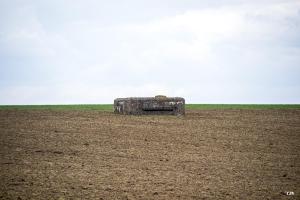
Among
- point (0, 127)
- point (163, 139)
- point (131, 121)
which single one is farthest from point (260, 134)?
point (0, 127)

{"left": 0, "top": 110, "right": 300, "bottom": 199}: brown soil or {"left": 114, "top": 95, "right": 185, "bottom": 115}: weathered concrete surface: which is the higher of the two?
{"left": 114, "top": 95, "right": 185, "bottom": 115}: weathered concrete surface

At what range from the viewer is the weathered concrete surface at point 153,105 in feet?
71.4

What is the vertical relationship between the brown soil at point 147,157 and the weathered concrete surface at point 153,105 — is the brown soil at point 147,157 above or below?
below

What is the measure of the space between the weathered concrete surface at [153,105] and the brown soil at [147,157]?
0.94 m

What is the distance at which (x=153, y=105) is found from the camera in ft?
71.7

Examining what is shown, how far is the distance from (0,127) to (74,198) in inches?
359

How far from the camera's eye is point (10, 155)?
12.9 meters

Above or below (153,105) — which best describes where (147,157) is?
below

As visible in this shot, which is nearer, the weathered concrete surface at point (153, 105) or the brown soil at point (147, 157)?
the brown soil at point (147, 157)

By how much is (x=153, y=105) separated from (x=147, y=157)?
347 inches

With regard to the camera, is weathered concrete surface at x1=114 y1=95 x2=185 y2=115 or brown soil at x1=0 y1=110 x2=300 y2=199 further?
weathered concrete surface at x1=114 y1=95 x2=185 y2=115

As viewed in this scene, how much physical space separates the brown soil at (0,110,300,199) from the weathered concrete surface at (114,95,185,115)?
3.07 feet

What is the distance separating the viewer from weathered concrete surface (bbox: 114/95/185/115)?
2175 centimetres

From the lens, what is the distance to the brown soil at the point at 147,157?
986 centimetres
